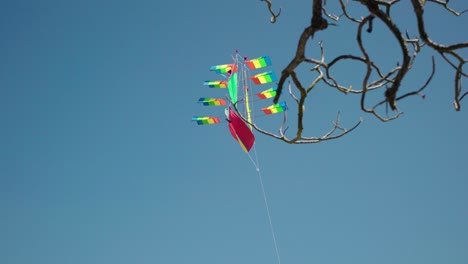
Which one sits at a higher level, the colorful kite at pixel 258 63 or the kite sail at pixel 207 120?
the colorful kite at pixel 258 63

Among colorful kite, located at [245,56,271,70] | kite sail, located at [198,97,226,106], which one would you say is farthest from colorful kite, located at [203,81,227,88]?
colorful kite, located at [245,56,271,70]

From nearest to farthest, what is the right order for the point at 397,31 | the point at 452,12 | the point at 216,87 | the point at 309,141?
the point at 397,31
the point at 452,12
the point at 309,141
the point at 216,87

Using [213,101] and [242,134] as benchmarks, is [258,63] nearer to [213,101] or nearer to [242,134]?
[213,101]

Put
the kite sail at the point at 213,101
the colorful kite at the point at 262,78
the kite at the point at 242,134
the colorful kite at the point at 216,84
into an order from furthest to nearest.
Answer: the kite at the point at 242,134 → the kite sail at the point at 213,101 → the colorful kite at the point at 216,84 → the colorful kite at the point at 262,78

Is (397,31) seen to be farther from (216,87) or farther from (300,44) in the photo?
(216,87)

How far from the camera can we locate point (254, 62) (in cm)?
1211

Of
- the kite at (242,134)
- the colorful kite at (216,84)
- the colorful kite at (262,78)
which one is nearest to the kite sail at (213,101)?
the colorful kite at (216,84)

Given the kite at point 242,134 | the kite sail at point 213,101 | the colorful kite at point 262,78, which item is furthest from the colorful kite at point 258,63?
the kite at point 242,134

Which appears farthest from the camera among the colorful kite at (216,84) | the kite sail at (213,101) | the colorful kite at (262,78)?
the kite sail at (213,101)

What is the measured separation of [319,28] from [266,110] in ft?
33.7

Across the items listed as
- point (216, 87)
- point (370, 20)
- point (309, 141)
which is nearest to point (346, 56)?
point (370, 20)

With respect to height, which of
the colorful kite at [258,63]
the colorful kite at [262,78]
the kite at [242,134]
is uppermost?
the colorful kite at [258,63]

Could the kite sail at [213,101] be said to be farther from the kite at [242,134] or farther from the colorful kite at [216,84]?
the kite at [242,134]

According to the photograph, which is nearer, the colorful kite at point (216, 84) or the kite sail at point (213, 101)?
the colorful kite at point (216, 84)
